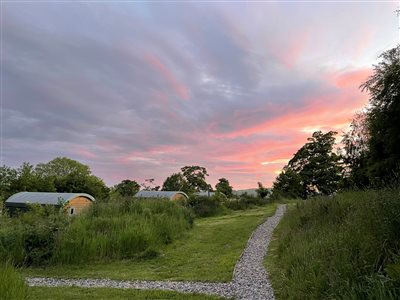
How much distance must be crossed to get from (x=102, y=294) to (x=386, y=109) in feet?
35.7

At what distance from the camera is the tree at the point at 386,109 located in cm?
1117

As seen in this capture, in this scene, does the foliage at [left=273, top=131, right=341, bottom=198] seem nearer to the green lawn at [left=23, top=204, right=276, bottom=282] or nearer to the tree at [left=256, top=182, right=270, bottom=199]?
the tree at [left=256, top=182, right=270, bottom=199]

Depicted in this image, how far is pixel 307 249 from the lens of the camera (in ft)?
22.7

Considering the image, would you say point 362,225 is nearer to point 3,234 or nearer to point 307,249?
point 307,249

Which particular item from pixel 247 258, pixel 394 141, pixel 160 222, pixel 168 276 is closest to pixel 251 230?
pixel 160 222

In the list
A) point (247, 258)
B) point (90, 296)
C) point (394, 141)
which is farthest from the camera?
point (394, 141)

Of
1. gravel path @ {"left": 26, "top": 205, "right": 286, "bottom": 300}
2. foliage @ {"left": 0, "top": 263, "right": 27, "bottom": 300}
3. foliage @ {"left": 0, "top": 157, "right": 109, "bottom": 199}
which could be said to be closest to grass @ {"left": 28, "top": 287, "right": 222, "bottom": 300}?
gravel path @ {"left": 26, "top": 205, "right": 286, "bottom": 300}

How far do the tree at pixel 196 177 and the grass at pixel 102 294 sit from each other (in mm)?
56190

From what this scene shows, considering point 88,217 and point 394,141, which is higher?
point 394,141

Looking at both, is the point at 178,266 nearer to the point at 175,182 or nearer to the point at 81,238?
the point at 81,238

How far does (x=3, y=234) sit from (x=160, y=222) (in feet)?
19.1

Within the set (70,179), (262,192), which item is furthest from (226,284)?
(70,179)

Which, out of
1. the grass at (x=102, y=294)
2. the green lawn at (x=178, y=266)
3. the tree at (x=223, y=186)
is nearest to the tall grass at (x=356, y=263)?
the grass at (x=102, y=294)

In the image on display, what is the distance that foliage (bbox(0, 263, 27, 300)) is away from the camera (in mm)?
4227
